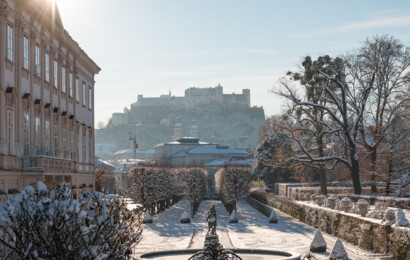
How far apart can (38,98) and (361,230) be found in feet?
50.3

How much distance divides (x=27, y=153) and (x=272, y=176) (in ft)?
182

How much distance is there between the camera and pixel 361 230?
27828 millimetres

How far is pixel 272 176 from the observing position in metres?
80.1

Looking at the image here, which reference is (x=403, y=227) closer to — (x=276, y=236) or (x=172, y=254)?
(x=172, y=254)

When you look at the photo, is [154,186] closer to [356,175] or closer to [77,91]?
[77,91]

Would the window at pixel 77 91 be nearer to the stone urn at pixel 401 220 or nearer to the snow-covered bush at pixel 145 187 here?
the snow-covered bush at pixel 145 187

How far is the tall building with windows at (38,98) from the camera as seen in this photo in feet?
80.6

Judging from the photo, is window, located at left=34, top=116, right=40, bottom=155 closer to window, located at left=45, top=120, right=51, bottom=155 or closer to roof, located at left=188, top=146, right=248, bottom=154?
window, located at left=45, top=120, right=51, bottom=155

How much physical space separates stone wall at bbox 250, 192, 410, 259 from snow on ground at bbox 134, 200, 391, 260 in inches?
15.9

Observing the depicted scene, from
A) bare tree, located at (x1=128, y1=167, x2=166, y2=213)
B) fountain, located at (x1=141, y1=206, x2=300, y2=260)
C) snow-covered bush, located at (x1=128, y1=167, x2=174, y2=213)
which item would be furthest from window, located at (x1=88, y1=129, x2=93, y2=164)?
fountain, located at (x1=141, y1=206, x2=300, y2=260)

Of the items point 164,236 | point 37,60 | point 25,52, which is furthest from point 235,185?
point 25,52

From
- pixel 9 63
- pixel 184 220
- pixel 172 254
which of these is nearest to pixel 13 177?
pixel 9 63

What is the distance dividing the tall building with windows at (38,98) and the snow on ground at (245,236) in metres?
5.36

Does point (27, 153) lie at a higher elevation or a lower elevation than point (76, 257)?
higher
